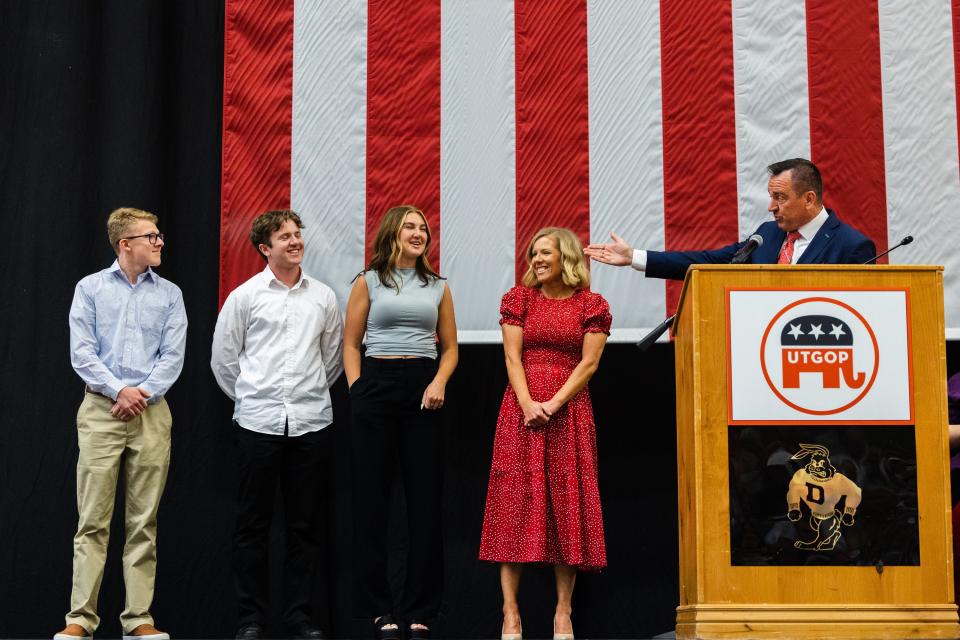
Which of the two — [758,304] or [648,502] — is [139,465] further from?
[758,304]

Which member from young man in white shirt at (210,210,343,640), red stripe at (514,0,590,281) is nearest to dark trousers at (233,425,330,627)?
young man in white shirt at (210,210,343,640)

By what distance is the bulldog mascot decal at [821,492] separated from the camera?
3.20 metres

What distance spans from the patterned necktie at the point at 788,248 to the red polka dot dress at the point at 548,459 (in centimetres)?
69

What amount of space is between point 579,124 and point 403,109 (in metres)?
0.74

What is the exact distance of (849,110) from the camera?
15.9 feet

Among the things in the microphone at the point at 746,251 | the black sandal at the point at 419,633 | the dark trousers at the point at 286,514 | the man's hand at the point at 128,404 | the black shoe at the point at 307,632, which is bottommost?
the black shoe at the point at 307,632

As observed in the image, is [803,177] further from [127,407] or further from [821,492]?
[127,407]

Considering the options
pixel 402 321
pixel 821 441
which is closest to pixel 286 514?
pixel 402 321

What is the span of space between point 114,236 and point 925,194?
3289 millimetres

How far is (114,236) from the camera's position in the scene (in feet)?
15.1

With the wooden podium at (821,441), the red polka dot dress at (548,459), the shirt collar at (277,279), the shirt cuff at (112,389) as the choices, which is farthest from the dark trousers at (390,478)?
the wooden podium at (821,441)

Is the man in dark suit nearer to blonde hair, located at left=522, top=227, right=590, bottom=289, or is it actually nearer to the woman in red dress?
blonde hair, located at left=522, top=227, right=590, bottom=289

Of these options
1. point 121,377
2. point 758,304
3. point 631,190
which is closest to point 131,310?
point 121,377

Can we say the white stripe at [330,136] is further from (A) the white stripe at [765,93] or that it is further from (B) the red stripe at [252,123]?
(A) the white stripe at [765,93]
